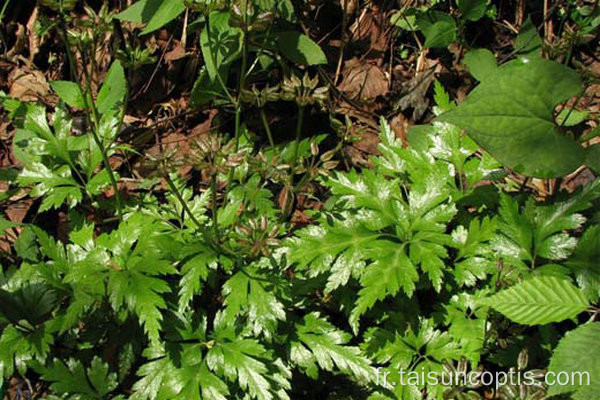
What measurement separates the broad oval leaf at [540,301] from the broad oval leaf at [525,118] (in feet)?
1.30

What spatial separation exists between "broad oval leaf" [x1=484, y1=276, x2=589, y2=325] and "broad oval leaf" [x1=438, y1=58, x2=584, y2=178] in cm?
40

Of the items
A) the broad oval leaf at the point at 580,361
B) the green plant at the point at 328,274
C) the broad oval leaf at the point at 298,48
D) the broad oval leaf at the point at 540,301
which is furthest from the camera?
the broad oval leaf at the point at 298,48

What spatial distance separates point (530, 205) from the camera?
2406 millimetres

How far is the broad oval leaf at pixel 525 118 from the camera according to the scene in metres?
2.16

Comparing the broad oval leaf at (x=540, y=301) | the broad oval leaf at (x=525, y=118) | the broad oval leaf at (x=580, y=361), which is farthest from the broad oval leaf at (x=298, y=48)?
the broad oval leaf at (x=580, y=361)

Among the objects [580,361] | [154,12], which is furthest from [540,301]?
[154,12]

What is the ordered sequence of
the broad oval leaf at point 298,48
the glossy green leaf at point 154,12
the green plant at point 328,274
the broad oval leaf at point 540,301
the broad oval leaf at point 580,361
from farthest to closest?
the broad oval leaf at point 298,48
the glossy green leaf at point 154,12
the green plant at point 328,274
the broad oval leaf at point 540,301
the broad oval leaf at point 580,361

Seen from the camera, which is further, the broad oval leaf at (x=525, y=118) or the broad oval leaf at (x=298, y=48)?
the broad oval leaf at (x=298, y=48)

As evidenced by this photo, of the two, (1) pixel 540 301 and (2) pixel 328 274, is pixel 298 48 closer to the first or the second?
(2) pixel 328 274

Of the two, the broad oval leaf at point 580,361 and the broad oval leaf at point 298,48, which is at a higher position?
the broad oval leaf at point 298,48

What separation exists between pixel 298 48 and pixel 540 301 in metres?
1.80

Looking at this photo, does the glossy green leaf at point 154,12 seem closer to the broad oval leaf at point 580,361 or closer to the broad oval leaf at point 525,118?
the broad oval leaf at point 525,118

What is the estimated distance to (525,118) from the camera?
223 centimetres

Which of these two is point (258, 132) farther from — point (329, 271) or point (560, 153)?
point (560, 153)
